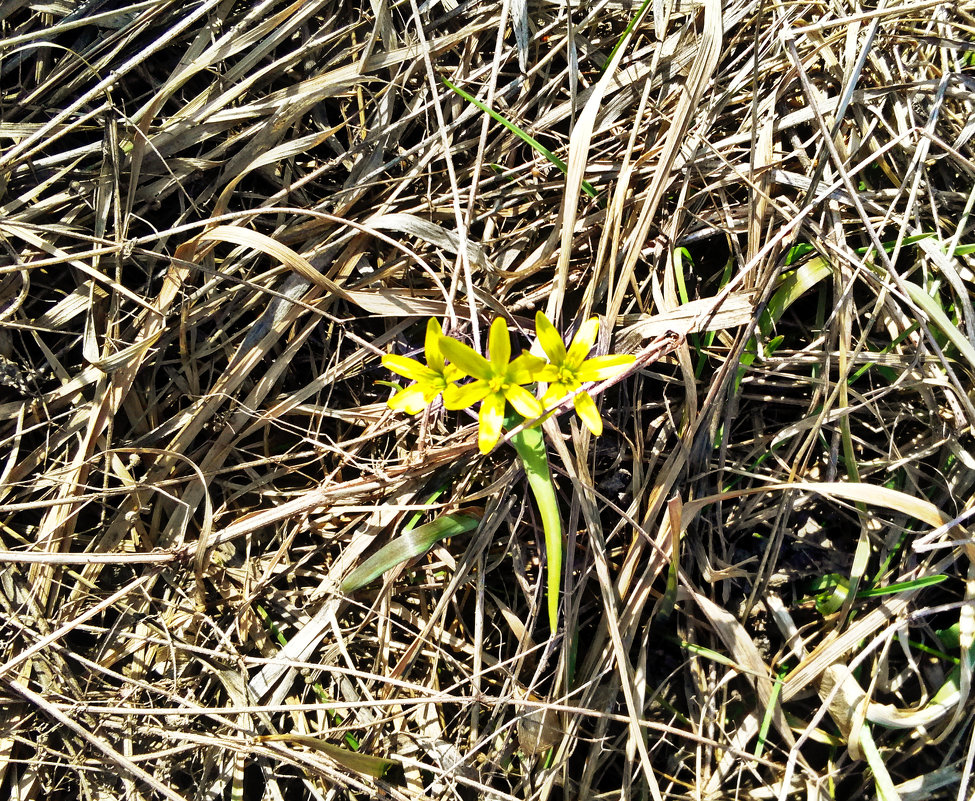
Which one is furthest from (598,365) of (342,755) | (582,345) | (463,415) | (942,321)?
(342,755)

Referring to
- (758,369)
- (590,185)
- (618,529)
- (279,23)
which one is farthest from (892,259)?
(279,23)

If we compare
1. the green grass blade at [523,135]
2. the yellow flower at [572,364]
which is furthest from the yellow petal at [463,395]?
the green grass blade at [523,135]

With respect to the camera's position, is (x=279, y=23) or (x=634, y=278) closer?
(x=634, y=278)

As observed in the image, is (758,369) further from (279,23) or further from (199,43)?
(199,43)

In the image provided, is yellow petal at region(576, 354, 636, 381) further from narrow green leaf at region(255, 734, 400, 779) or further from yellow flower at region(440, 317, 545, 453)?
narrow green leaf at region(255, 734, 400, 779)

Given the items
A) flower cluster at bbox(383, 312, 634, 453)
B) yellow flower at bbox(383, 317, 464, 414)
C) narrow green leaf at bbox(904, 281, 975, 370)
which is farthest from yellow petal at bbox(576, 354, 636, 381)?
narrow green leaf at bbox(904, 281, 975, 370)

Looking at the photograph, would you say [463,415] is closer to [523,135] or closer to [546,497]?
[546,497]

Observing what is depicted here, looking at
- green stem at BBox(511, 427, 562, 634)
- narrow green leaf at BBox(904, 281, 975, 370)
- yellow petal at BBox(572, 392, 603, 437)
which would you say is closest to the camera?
yellow petal at BBox(572, 392, 603, 437)
